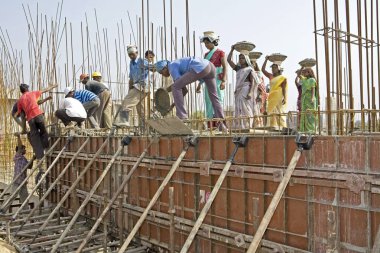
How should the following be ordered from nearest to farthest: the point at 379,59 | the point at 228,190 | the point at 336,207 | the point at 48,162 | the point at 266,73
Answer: the point at 336,207
the point at 228,190
the point at 379,59
the point at 266,73
the point at 48,162

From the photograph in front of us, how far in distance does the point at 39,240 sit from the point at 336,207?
4873mm

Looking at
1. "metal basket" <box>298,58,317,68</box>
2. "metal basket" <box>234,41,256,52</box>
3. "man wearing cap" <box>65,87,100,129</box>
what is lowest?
"man wearing cap" <box>65,87,100,129</box>

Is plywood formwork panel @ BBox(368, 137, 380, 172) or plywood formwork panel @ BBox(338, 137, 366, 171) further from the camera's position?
plywood formwork panel @ BBox(338, 137, 366, 171)

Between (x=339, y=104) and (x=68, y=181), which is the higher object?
(x=339, y=104)

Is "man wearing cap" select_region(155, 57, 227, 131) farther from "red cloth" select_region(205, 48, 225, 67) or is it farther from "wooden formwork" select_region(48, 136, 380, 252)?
"wooden formwork" select_region(48, 136, 380, 252)

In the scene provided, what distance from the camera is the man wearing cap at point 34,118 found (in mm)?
8688

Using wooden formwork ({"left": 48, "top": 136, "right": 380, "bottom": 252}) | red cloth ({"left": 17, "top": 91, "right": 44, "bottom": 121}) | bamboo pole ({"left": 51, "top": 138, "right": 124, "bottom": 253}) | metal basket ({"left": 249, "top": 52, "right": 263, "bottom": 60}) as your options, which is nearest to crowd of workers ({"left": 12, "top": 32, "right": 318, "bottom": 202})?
red cloth ({"left": 17, "top": 91, "right": 44, "bottom": 121})

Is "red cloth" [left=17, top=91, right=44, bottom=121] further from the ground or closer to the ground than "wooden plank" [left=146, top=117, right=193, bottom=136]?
further from the ground

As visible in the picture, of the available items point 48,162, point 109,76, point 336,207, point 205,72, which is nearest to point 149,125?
point 205,72

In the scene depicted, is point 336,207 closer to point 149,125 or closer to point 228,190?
point 228,190

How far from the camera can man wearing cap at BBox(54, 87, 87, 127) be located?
28.1ft

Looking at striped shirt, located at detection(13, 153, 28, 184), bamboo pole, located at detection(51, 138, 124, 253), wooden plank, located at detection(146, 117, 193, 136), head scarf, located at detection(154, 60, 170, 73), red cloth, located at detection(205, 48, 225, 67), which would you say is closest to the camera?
wooden plank, located at detection(146, 117, 193, 136)

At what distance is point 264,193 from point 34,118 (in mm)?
6114

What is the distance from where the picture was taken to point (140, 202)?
6379 mm
